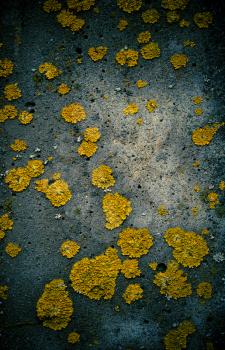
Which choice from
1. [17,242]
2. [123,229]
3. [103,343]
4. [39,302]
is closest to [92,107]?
[123,229]

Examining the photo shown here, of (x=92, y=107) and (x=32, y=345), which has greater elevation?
(x=92, y=107)

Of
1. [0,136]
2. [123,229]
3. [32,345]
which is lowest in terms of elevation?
[32,345]

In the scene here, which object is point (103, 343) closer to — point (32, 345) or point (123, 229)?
point (32, 345)

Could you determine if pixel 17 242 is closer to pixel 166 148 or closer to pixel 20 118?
pixel 20 118

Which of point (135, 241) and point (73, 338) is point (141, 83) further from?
point (73, 338)

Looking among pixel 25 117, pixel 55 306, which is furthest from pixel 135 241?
pixel 25 117

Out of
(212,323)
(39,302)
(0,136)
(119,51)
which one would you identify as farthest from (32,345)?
(119,51)
